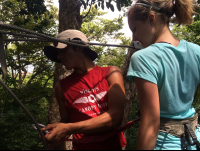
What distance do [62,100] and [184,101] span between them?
38.2 inches

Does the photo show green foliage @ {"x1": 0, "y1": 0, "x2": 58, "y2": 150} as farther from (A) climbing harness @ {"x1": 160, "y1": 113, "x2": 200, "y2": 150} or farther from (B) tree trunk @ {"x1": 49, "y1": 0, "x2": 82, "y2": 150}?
(A) climbing harness @ {"x1": 160, "y1": 113, "x2": 200, "y2": 150}

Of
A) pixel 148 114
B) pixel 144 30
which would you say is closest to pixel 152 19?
pixel 144 30

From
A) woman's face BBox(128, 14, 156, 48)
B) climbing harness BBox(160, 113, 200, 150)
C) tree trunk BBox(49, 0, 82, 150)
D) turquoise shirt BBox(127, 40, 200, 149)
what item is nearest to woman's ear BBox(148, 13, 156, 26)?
woman's face BBox(128, 14, 156, 48)

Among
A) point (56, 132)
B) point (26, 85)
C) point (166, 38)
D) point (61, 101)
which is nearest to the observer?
point (166, 38)

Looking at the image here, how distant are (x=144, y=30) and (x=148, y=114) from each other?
469 millimetres

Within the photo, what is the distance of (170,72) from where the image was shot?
36.1 inches

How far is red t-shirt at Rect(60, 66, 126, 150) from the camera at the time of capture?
57.0 inches

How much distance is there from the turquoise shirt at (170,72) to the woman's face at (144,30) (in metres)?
0.12

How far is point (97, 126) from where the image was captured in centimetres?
129

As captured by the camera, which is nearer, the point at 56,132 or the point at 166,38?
the point at 166,38

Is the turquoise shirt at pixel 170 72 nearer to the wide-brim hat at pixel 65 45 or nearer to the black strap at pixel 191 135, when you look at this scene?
the black strap at pixel 191 135

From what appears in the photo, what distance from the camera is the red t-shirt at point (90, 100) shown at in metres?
1.45

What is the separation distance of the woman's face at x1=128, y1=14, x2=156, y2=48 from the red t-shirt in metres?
0.51

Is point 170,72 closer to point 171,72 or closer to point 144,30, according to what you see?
point 171,72
